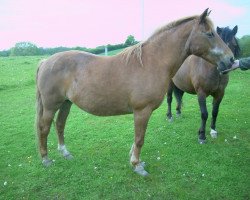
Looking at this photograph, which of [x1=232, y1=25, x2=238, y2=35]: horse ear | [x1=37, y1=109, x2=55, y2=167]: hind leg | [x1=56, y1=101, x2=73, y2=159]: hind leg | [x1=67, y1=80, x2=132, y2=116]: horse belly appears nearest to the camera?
[x1=67, y1=80, x2=132, y2=116]: horse belly

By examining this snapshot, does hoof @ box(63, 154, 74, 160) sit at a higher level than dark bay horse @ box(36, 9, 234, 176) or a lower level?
lower

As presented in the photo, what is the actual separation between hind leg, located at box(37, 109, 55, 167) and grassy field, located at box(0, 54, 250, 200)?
0.19 m

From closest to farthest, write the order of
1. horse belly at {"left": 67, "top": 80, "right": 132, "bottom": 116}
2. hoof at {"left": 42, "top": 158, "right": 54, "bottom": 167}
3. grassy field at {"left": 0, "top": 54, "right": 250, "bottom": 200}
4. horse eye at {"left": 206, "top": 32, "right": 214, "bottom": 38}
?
horse eye at {"left": 206, "top": 32, "right": 214, "bottom": 38} → grassy field at {"left": 0, "top": 54, "right": 250, "bottom": 200} → horse belly at {"left": 67, "top": 80, "right": 132, "bottom": 116} → hoof at {"left": 42, "top": 158, "right": 54, "bottom": 167}

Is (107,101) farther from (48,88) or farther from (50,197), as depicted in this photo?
(50,197)

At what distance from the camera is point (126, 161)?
5062mm

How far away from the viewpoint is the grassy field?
13.6ft

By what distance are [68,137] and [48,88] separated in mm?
2275

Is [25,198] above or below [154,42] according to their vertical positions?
below

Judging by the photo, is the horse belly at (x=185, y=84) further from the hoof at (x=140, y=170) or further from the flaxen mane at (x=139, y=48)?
the hoof at (x=140, y=170)

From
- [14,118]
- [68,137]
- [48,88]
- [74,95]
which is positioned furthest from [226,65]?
[14,118]

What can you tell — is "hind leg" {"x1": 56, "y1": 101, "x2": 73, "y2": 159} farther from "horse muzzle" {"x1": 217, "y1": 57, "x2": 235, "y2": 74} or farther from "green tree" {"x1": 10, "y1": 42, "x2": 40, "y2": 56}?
"green tree" {"x1": 10, "y1": 42, "x2": 40, "y2": 56}

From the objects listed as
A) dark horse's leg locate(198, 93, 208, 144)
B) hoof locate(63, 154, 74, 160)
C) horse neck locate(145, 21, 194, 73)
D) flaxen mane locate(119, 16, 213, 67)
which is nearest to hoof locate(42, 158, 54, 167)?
hoof locate(63, 154, 74, 160)

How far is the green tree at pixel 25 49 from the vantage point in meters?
34.7

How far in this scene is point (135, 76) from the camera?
4.09 metres
